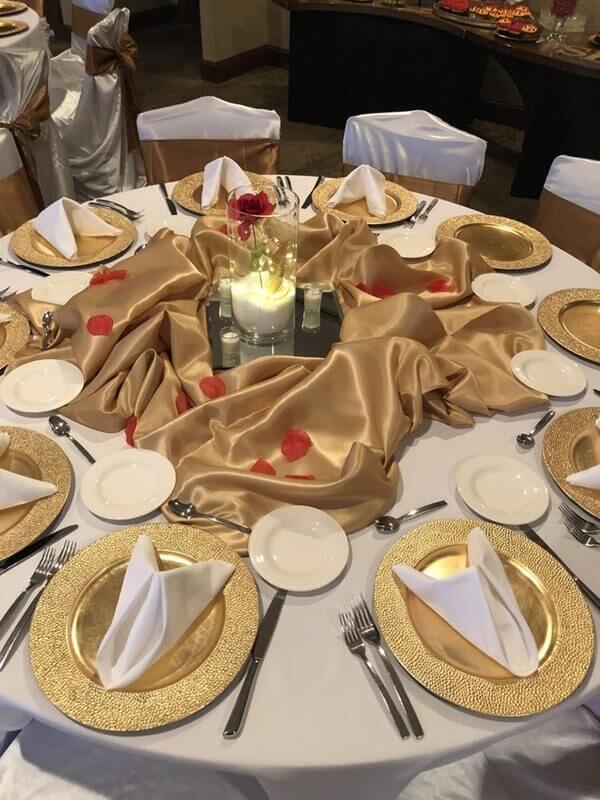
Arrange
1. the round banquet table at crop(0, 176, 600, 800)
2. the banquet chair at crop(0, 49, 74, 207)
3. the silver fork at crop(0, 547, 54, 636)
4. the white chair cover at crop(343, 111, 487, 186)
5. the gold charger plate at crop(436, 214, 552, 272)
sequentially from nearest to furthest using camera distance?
the round banquet table at crop(0, 176, 600, 800)
the silver fork at crop(0, 547, 54, 636)
the gold charger plate at crop(436, 214, 552, 272)
the white chair cover at crop(343, 111, 487, 186)
the banquet chair at crop(0, 49, 74, 207)

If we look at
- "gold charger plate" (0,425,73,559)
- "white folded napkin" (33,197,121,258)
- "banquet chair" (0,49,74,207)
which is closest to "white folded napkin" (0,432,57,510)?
"gold charger plate" (0,425,73,559)

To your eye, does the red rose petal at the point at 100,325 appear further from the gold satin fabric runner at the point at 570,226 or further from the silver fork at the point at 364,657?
the gold satin fabric runner at the point at 570,226

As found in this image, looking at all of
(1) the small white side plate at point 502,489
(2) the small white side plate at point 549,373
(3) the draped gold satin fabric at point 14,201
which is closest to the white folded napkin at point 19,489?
(1) the small white side plate at point 502,489

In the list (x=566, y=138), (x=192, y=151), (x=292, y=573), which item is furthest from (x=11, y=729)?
(x=566, y=138)

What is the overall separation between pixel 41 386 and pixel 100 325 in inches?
5.9

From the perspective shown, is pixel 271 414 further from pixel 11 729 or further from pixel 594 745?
pixel 594 745

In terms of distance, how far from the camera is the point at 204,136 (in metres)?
2.16

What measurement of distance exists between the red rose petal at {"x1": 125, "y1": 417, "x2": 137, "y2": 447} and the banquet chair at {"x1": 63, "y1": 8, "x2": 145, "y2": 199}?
98.2 inches

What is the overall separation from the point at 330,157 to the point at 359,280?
3.00 meters

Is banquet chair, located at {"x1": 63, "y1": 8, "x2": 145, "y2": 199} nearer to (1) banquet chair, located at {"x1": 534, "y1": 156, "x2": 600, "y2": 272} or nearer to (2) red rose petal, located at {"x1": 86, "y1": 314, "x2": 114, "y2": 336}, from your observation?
(1) banquet chair, located at {"x1": 534, "y1": 156, "x2": 600, "y2": 272}

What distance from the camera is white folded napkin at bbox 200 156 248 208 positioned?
173cm

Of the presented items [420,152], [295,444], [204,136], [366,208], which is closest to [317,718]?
[295,444]

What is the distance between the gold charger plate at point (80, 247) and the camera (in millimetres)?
1489

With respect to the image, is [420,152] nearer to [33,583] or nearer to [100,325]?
[100,325]
